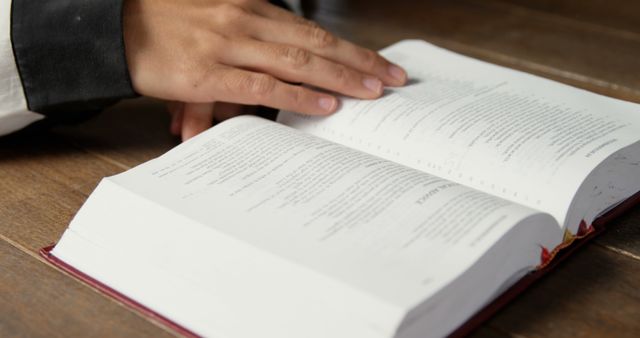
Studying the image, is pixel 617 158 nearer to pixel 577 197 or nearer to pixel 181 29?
pixel 577 197

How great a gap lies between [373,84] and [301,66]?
0.08 m

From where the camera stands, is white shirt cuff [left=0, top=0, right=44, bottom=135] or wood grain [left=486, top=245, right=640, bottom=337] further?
→ white shirt cuff [left=0, top=0, right=44, bottom=135]

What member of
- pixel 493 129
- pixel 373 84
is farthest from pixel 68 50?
pixel 493 129

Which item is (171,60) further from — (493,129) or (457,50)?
(457,50)

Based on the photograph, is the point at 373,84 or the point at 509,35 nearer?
the point at 373,84

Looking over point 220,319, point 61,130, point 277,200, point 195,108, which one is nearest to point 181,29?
point 195,108

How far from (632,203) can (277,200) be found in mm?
349

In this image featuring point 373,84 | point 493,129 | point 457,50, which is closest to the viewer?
point 493,129

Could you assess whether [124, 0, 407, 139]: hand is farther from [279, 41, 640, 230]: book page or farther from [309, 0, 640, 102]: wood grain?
[309, 0, 640, 102]: wood grain

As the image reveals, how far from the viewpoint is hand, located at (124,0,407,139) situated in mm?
938

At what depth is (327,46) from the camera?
3.22 feet

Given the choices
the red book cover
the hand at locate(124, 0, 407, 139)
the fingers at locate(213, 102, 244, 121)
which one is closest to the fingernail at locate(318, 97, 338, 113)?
the hand at locate(124, 0, 407, 139)

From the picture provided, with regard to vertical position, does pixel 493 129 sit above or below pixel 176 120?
above

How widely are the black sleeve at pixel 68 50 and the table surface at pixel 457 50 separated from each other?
71mm
